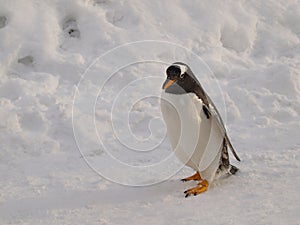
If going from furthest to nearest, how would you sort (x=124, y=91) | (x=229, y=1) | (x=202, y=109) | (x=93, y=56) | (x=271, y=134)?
(x=229, y=1) → (x=93, y=56) → (x=124, y=91) → (x=271, y=134) → (x=202, y=109)

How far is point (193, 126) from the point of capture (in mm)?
4559

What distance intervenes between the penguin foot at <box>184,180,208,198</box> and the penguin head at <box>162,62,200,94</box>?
33.6 inches

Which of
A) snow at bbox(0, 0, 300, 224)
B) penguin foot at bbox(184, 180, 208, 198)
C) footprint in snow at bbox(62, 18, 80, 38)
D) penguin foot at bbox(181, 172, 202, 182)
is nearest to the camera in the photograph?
snow at bbox(0, 0, 300, 224)

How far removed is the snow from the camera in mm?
4512

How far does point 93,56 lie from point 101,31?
19.7 inches

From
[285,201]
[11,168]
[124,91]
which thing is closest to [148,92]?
[124,91]

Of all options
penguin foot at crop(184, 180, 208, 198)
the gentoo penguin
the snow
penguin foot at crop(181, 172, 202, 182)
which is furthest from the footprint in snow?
penguin foot at crop(184, 180, 208, 198)

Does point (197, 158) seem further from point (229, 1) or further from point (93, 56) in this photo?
point (229, 1)

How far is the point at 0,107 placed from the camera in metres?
6.32

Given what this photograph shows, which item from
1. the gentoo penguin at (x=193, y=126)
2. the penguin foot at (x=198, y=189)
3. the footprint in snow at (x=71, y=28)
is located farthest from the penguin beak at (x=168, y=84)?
the footprint in snow at (x=71, y=28)

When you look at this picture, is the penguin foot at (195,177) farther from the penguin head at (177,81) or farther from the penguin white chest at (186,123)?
the penguin head at (177,81)

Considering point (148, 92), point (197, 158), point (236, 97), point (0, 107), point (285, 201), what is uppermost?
point (285, 201)

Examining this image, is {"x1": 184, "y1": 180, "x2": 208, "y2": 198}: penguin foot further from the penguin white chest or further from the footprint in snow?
the footprint in snow

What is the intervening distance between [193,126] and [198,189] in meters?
0.58
